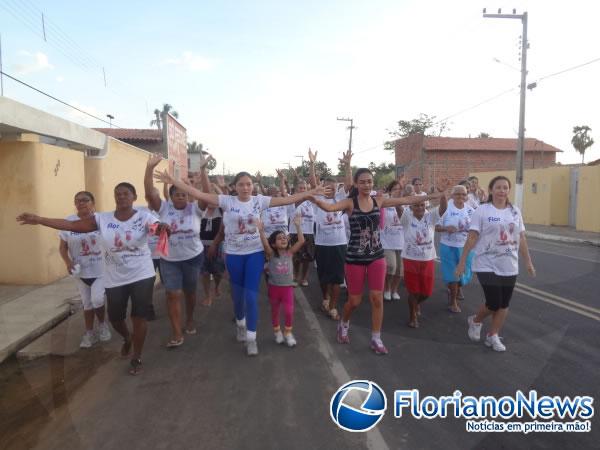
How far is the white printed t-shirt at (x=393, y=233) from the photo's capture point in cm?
688

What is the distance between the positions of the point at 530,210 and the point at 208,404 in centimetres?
2301

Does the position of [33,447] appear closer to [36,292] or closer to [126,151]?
[36,292]

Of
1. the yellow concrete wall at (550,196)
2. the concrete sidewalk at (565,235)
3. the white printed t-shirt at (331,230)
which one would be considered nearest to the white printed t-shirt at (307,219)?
the white printed t-shirt at (331,230)

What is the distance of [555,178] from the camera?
2123 centimetres

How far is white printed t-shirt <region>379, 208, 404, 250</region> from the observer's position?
22.6 feet

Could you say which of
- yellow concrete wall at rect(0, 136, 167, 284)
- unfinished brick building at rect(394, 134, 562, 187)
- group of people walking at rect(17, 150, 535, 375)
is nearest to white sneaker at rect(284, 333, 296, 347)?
group of people walking at rect(17, 150, 535, 375)

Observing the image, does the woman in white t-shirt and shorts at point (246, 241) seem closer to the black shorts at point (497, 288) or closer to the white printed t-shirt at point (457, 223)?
the black shorts at point (497, 288)

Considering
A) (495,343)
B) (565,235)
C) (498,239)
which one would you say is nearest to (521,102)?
(565,235)

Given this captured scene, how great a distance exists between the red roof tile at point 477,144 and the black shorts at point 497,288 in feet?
106

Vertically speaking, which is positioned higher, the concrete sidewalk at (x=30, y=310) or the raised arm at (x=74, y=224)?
the raised arm at (x=74, y=224)

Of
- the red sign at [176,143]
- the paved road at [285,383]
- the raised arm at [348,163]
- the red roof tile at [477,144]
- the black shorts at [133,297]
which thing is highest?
the red roof tile at [477,144]

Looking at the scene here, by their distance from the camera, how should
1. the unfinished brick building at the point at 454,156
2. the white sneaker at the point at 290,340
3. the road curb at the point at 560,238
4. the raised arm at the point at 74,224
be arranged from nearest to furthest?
1. the raised arm at the point at 74,224
2. the white sneaker at the point at 290,340
3. the road curb at the point at 560,238
4. the unfinished brick building at the point at 454,156

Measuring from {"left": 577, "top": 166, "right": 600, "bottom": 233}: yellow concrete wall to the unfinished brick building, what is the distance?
15.8 metres

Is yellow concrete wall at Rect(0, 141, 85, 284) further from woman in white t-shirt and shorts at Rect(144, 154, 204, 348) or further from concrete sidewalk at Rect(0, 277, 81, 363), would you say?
woman in white t-shirt and shorts at Rect(144, 154, 204, 348)
